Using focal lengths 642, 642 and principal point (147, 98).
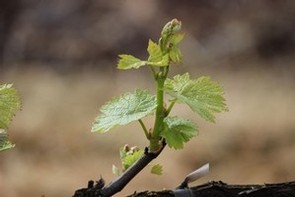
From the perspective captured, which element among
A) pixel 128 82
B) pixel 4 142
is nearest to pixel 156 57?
pixel 4 142

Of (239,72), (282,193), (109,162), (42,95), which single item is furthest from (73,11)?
(282,193)

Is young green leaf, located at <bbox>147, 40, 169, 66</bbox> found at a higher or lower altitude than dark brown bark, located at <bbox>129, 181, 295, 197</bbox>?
higher

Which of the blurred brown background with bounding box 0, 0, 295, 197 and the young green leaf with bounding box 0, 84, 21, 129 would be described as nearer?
the young green leaf with bounding box 0, 84, 21, 129

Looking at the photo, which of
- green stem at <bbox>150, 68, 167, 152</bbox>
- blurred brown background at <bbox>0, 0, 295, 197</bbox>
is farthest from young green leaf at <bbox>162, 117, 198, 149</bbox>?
blurred brown background at <bbox>0, 0, 295, 197</bbox>

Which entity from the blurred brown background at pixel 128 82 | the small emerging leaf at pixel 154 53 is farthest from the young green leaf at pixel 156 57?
the blurred brown background at pixel 128 82

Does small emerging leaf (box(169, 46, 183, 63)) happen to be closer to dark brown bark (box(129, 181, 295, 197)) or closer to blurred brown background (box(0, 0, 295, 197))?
dark brown bark (box(129, 181, 295, 197))

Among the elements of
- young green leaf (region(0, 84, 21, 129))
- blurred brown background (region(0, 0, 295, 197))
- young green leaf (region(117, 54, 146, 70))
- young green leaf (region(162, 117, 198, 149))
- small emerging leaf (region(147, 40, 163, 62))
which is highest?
blurred brown background (region(0, 0, 295, 197))

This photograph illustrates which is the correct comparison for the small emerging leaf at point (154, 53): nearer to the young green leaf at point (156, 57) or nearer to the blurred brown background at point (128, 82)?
the young green leaf at point (156, 57)
